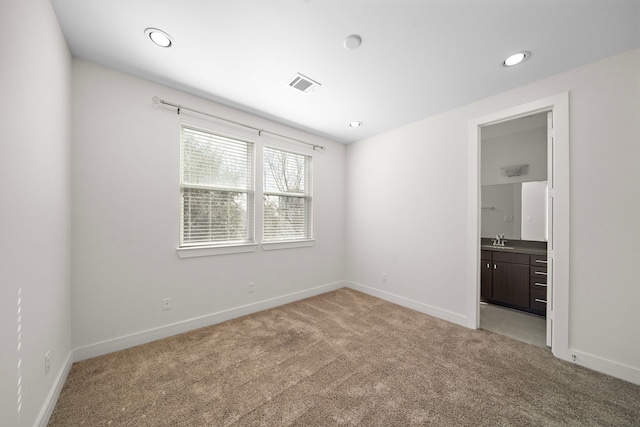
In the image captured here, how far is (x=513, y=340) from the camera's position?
252 cm

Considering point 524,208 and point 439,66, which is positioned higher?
point 439,66

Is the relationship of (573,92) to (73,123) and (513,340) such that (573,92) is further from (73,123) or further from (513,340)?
(73,123)

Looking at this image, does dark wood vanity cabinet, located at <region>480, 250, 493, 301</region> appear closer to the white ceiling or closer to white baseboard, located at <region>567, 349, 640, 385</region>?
white baseboard, located at <region>567, 349, 640, 385</region>

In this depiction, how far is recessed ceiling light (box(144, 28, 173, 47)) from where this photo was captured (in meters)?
1.79

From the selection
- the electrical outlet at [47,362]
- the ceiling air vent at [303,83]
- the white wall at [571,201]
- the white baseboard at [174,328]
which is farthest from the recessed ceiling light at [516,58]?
the electrical outlet at [47,362]

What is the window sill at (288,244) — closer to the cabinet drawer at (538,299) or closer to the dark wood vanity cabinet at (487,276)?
the dark wood vanity cabinet at (487,276)

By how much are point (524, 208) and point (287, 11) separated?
411 cm

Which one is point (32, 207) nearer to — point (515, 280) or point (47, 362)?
point (47, 362)

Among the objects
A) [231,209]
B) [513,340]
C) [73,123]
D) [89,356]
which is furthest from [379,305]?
[73,123]

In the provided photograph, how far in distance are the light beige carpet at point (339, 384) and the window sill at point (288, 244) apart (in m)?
1.09

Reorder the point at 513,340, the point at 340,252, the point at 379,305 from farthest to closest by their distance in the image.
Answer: the point at 340,252
the point at 379,305
the point at 513,340

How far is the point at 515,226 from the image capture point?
375cm

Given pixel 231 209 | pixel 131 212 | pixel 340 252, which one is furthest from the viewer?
pixel 340 252

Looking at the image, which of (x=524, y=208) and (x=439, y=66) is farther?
(x=524, y=208)
